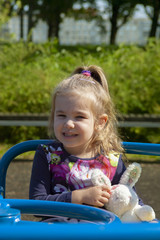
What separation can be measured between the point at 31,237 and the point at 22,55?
20.2ft

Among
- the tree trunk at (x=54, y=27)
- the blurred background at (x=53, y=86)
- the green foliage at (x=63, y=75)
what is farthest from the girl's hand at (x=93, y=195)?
the tree trunk at (x=54, y=27)

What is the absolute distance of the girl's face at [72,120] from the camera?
1616 millimetres

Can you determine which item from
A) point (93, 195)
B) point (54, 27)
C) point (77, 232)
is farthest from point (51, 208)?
point (54, 27)

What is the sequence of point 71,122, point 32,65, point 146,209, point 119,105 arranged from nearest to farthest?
point 146,209 → point 71,122 → point 119,105 → point 32,65

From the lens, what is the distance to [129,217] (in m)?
1.48

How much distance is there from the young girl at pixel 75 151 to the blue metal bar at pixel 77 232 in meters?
0.82

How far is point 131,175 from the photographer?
1.62 meters

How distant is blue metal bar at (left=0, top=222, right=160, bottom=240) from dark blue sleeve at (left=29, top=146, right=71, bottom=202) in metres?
0.87

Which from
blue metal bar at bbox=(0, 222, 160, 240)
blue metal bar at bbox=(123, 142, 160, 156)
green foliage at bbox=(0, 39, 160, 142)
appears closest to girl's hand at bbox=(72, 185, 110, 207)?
blue metal bar at bbox=(123, 142, 160, 156)

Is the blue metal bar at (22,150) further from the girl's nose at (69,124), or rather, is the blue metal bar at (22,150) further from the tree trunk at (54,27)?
the tree trunk at (54,27)

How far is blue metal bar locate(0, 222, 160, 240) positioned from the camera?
65 centimetres

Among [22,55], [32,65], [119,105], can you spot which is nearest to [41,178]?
[119,105]

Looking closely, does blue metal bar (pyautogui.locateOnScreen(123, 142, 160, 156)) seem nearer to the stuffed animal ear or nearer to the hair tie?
the stuffed animal ear

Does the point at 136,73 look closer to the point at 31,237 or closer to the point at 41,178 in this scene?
the point at 41,178
